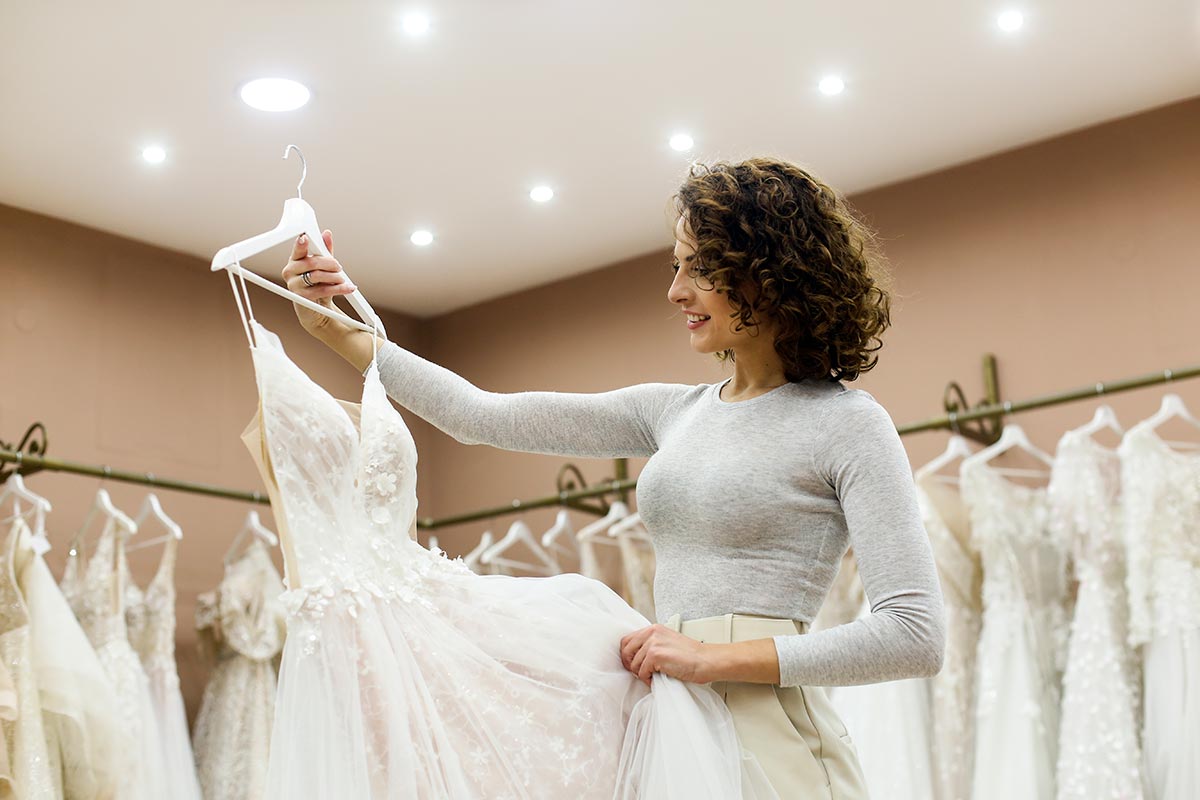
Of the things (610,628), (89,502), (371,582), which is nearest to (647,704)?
(610,628)

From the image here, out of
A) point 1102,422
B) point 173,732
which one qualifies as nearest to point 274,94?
point 173,732

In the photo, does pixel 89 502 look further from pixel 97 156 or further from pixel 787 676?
pixel 787 676

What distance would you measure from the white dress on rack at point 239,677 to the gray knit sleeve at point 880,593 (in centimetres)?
232

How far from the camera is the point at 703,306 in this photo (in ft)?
5.32

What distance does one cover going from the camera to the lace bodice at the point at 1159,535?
2.90 metres

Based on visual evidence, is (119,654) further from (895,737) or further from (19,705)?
(895,737)

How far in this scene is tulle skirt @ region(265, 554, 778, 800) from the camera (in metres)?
1.42

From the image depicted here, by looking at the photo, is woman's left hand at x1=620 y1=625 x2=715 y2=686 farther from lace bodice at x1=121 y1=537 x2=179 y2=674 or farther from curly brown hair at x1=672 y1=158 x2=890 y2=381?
lace bodice at x1=121 y1=537 x2=179 y2=674

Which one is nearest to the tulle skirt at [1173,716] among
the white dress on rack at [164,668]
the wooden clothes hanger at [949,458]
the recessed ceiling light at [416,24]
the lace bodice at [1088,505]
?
the lace bodice at [1088,505]

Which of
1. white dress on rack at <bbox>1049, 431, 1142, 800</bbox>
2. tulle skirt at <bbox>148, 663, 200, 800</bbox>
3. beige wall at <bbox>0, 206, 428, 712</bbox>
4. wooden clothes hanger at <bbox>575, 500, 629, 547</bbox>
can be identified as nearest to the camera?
white dress on rack at <bbox>1049, 431, 1142, 800</bbox>

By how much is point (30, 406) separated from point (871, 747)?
246 centimetres

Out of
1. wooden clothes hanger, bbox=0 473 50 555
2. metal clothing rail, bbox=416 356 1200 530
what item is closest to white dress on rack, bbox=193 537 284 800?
wooden clothes hanger, bbox=0 473 50 555

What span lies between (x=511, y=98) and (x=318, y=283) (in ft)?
5.36

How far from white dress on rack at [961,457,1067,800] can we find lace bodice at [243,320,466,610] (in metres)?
1.83
